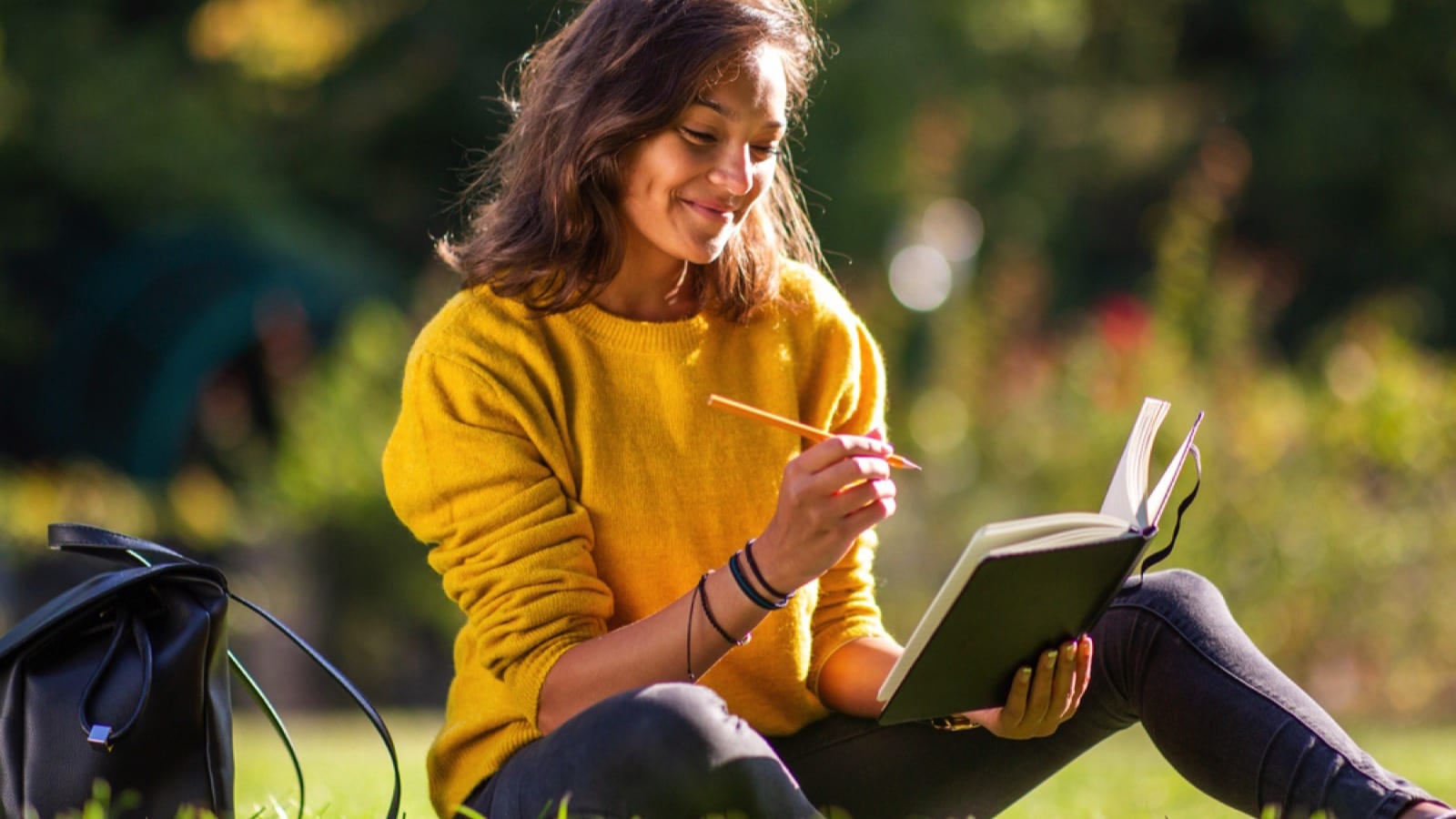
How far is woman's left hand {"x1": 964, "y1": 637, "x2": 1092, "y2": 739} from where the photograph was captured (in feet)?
6.72

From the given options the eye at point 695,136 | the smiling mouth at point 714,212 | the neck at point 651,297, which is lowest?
the neck at point 651,297

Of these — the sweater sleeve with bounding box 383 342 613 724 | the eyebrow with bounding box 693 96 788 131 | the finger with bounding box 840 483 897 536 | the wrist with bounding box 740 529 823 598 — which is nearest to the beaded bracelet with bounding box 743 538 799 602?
the wrist with bounding box 740 529 823 598

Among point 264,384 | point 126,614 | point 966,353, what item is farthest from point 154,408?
point 126,614

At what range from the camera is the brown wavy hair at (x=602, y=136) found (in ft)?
7.27

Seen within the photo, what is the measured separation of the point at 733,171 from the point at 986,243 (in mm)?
11745

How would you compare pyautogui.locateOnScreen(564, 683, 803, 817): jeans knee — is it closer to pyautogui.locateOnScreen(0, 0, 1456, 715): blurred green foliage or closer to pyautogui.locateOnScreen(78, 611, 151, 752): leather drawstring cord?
pyautogui.locateOnScreen(78, 611, 151, 752): leather drawstring cord

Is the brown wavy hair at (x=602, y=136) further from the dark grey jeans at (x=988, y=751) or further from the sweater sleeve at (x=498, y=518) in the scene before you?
the dark grey jeans at (x=988, y=751)

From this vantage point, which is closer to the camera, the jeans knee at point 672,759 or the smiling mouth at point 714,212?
the jeans knee at point 672,759

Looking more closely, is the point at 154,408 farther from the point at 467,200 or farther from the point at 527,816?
the point at 527,816

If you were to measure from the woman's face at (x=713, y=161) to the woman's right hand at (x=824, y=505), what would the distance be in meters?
0.45

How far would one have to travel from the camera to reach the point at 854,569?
8.14 feet

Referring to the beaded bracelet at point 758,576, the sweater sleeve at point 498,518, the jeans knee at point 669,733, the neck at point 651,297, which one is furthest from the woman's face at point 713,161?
the jeans knee at point 669,733

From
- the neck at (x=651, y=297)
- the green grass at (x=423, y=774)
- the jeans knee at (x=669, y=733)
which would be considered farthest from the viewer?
the green grass at (x=423, y=774)

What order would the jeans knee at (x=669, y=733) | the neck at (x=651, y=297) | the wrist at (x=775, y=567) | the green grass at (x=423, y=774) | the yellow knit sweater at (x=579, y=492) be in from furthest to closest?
the green grass at (x=423, y=774), the neck at (x=651, y=297), the yellow knit sweater at (x=579, y=492), the wrist at (x=775, y=567), the jeans knee at (x=669, y=733)
